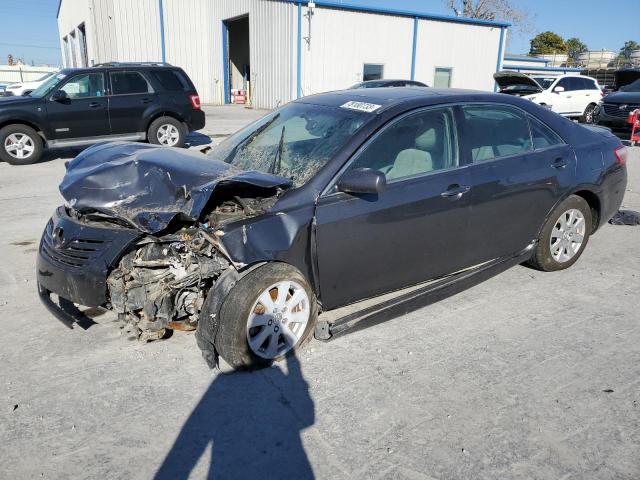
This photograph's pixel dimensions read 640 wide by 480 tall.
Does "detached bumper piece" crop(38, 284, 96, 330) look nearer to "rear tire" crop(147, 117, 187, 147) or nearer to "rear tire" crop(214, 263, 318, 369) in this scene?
"rear tire" crop(214, 263, 318, 369)

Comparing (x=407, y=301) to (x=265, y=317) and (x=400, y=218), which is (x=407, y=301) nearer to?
(x=400, y=218)

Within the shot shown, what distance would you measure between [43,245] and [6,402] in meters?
1.11

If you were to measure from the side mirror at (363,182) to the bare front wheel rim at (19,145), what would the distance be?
30.0 feet

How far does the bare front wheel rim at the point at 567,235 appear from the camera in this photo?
4.66 meters

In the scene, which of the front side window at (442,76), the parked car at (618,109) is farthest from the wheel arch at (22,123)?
the front side window at (442,76)

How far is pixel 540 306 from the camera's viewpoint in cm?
421

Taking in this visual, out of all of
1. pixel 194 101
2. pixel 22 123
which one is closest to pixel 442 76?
pixel 194 101

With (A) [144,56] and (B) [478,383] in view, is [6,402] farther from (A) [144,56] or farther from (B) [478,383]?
(A) [144,56]

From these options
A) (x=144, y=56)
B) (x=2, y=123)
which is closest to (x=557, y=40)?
(x=144, y=56)

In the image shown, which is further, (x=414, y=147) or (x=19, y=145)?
(x=19, y=145)

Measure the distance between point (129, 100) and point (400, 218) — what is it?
358 inches

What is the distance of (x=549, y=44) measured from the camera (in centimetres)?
6266

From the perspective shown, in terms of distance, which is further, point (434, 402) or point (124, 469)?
point (434, 402)

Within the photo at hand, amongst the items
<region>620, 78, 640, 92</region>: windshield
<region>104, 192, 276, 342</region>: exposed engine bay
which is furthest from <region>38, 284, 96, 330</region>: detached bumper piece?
<region>620, 78, 640, 92</region>: windshield
